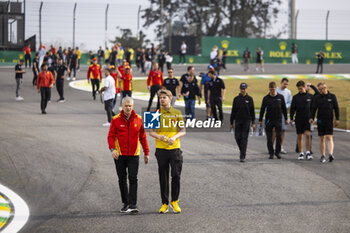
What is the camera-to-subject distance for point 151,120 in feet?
25.4

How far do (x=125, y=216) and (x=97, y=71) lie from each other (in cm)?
1650

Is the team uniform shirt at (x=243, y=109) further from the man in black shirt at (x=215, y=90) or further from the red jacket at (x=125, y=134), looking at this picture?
the red jacket at (x=125, y=134)

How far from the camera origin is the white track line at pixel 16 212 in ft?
22.9

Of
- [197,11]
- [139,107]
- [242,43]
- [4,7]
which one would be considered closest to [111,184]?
[139,107]

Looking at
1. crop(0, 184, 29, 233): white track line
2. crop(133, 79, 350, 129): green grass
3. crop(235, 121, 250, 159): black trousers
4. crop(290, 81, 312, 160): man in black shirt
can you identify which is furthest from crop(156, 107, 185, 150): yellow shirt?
crop(133, 79, 350, 129): green grass

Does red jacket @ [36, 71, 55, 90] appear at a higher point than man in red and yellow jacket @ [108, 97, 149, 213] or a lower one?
higher

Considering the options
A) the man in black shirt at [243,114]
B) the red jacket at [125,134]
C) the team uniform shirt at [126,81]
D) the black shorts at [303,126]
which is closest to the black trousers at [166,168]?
the red jacket at [125,134]

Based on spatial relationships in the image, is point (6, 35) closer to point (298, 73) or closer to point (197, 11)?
point (298, 73)

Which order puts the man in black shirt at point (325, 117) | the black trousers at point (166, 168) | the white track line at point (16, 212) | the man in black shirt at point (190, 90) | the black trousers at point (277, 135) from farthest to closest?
the man in black shirt at point (190, 90) → the black trousers at point (277, 135) → the man in black shirt at point (325, 117) → the black trousers at point (166, 168) → the white track line at point (16, 212)

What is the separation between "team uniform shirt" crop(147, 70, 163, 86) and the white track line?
1034cm

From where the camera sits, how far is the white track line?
6968 millimetres

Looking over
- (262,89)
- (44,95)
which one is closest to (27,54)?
(262,89)

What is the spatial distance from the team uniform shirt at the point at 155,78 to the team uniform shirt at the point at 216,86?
9.84ft

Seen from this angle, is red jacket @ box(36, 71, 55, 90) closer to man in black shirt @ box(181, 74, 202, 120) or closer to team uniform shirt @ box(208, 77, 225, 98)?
man in black shirt @ box(181, 74, 202, 120)
